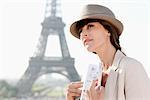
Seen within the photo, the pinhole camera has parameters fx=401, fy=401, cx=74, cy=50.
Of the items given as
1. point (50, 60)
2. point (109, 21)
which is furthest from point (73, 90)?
point (50, 60)

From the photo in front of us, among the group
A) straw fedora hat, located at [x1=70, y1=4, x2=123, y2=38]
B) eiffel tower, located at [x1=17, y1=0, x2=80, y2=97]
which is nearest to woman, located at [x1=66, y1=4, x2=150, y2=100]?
straw fedora hat, located at [x1=70, y1=4, x2=123, y2=38]

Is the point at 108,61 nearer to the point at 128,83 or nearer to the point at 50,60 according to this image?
the point at 128,83

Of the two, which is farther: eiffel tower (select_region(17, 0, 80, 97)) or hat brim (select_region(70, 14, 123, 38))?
eiffel tower (select_region(17, 0, 80, 97))

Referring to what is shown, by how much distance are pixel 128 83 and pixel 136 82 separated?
0.07ft

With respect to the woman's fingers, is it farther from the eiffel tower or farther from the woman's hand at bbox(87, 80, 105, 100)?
the eiffel tower

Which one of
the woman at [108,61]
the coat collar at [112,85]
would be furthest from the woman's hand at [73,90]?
the coat collar at [112,85]

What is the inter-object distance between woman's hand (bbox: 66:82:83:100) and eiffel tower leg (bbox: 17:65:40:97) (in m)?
10.8

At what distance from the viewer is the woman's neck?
3.66 feet

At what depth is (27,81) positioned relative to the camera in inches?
520

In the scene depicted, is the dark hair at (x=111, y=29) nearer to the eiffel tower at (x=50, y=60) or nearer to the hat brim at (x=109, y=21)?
the hat brim at (x=109, y=21)

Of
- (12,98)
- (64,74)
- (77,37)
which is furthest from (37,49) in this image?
(77,37)

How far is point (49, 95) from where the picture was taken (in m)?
17.2

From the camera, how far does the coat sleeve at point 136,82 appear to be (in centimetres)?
104

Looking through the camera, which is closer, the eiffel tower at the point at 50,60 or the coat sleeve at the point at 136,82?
the coat sleeve at the point at 136,82
